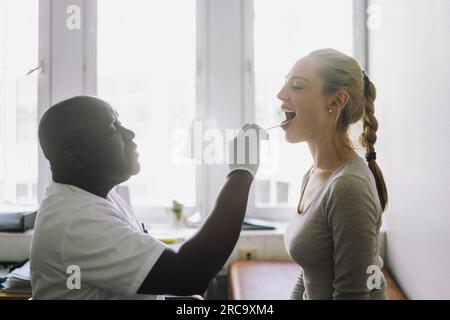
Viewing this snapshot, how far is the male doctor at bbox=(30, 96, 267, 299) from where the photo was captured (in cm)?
74

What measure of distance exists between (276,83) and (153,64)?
0.66 m

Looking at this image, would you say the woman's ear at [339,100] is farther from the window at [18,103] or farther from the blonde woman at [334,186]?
the window at [18,103]

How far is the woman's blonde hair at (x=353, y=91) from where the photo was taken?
975 mm

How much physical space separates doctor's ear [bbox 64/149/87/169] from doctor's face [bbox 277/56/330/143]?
549mm

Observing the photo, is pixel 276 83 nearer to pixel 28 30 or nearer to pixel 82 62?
pixel 82 62

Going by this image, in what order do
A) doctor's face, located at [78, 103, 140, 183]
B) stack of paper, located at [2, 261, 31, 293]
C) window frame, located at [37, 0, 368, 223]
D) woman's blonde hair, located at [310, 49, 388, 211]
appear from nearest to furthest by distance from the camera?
1. doctor's face, located at [78, 103, 140, 183]
2. woman's blonde hair, located at [310, 49, 388, 211]
3. stack of paper, located at [2, 261, 31, 293]
4. window frame, located at [37, 0, 368, 223]

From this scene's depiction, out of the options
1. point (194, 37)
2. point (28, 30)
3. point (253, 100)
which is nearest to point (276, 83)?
point (253, 100)

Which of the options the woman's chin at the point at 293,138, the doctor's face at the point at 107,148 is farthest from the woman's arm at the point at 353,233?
the doctor's face at the point at 107,148

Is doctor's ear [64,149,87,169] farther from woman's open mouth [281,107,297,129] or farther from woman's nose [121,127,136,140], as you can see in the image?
woman's open mouth [281,107,297,129]

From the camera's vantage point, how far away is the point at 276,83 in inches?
79.8

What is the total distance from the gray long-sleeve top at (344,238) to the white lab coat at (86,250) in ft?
1.17

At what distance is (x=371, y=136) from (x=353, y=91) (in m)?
0.14

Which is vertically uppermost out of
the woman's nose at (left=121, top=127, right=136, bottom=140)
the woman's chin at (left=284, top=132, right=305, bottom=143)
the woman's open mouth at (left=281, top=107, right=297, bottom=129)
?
the woman's open mouth at (left=281, top=107, right=297, bottom=129)

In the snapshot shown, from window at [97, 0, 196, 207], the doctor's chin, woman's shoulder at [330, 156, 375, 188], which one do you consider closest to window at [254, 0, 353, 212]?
the doctor's chin
